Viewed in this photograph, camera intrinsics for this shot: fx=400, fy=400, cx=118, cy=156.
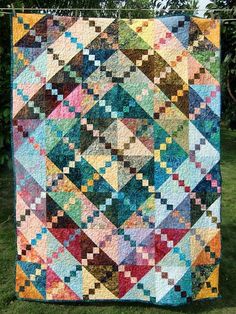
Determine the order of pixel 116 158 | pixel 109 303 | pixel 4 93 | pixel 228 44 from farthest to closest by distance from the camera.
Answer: pixel 228 44
pixel 4 93
pixel 109 303
pixel 116 158

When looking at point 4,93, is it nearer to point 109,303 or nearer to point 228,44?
point 109,303

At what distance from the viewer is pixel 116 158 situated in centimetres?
264

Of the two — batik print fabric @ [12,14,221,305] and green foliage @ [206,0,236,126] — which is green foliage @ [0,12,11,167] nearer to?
batik print fabric @ [12,14,221,305]

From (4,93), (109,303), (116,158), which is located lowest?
(109,303)

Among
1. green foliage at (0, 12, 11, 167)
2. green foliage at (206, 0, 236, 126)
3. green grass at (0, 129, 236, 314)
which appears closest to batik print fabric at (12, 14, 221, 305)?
green grass at (0, 129, 236, 314)

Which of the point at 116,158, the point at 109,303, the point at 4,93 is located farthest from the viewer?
the point at 4,93

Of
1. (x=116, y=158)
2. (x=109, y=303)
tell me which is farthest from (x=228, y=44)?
(x=109, y=303)

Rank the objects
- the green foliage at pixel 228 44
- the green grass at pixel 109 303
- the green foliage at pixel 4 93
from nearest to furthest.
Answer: the green grass at pixel 109 303 < the green foliage at pixel 4 93 < the green foliage at pixel 228 44

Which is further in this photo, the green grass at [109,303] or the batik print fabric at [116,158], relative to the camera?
the green grass at [109,303]

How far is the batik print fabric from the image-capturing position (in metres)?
2.56

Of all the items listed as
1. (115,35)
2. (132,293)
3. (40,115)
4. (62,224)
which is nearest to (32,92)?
(40,115)

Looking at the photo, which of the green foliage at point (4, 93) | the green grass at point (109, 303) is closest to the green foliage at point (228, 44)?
the green grass at point (109, 303)

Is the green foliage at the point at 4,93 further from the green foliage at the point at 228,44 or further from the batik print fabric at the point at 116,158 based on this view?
the green foliage at the point at 228,44

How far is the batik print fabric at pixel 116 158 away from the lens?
8.39 ft
